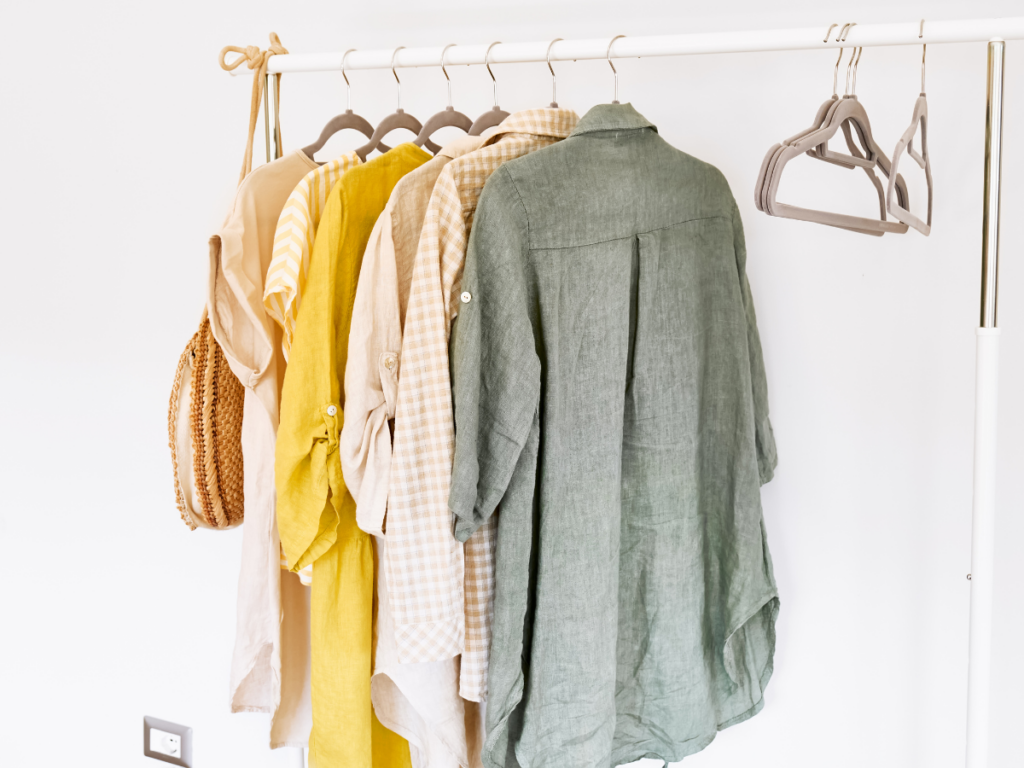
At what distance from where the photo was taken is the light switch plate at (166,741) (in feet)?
5.87

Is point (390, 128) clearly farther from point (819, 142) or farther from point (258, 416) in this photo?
point (819, 142)

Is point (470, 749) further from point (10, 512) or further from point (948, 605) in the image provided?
point (10, 512)

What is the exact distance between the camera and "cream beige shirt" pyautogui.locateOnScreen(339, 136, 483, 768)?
992 millimetres

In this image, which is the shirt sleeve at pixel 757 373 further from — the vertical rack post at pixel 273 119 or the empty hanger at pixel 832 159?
the vertical rack post at pixel 273 119

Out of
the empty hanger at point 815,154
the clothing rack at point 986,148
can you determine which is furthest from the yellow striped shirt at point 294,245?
the empty hanger at point 815,154

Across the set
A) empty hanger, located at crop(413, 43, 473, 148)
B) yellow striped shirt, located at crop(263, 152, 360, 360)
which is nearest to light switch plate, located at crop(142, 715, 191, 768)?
yellow striped shirt, located at crop(263, 152, 360, 360)

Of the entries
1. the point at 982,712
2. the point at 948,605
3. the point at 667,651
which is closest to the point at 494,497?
the point at 667,651

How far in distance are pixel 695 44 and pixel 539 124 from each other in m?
0.21

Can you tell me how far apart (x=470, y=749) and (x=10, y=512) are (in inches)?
49.2

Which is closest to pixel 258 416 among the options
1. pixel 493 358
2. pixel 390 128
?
pixel 493 358

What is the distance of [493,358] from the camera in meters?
0.97

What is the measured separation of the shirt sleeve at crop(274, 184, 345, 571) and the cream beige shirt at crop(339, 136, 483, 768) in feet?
0.08

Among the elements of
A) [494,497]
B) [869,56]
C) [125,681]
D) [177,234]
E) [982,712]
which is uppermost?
[869,56]

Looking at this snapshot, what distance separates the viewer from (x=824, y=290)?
1.29m
